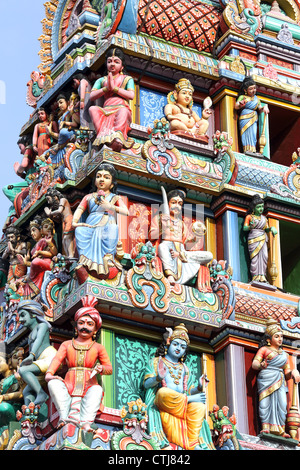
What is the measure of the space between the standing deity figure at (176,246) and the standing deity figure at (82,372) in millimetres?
2087

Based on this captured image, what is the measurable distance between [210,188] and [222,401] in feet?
13.8

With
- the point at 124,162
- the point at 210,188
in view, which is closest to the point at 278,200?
the point at 210,188

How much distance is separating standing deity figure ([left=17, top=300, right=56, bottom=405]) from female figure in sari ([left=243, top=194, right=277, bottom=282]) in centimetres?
409

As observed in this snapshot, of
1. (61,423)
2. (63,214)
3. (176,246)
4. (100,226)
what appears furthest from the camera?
(63,214)

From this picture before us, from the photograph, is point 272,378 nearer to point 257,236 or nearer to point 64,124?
point 257,236

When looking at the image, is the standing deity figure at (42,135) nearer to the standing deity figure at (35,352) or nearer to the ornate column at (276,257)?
the standing deity figure at (35,352)

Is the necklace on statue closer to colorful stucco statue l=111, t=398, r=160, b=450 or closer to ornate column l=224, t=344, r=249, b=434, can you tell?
colorful stucco statue l=111, t=398, r=160, b=450

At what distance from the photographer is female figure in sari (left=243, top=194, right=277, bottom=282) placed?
28.2 m

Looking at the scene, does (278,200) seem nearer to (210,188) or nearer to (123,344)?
(210,188)

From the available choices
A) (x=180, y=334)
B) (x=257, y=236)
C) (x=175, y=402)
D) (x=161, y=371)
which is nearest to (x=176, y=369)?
(x=161, y=371)

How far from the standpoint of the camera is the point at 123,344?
2641cm

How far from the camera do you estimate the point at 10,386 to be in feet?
89.9

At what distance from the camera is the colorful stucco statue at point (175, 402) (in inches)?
989

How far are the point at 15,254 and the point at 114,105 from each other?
12.6 ft
